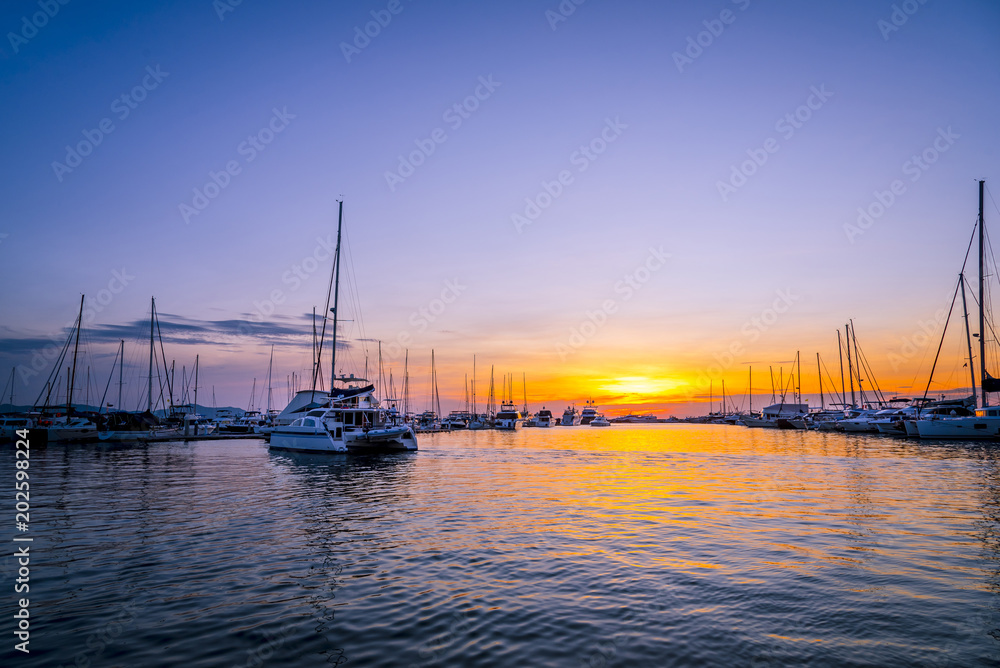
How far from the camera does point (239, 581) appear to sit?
10336 mm

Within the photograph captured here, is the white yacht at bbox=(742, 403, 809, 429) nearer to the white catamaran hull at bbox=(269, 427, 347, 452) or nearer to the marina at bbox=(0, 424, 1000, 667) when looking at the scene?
the marina at bbox=(0, 424, 1000, 667)

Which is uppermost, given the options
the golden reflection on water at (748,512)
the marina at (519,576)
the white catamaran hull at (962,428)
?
the white catamaran hull at (962,428)

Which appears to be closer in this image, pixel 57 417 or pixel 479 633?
pixel 479 633

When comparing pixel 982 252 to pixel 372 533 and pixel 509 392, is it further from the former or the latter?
pixel 509 392

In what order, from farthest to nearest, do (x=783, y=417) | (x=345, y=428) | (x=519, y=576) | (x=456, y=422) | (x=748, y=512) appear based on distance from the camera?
1. (x=456, y=422)
2. (x=783, y=417)
3. (x=345, y=428)
4. (x=748, y=512)
5. (x=519, y=576)

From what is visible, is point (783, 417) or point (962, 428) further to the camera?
point (783, 417)

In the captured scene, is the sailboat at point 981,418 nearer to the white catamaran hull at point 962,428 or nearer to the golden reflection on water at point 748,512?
the white catamaran hull at point 962,428

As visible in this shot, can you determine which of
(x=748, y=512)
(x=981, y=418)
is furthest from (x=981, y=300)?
(x=748, y=512)

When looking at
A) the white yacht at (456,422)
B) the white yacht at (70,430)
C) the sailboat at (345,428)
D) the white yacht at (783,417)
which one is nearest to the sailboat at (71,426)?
the white yacht at (70,430)

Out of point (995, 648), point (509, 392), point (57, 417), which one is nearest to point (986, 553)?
point (995, 648)

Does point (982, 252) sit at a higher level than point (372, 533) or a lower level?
higher

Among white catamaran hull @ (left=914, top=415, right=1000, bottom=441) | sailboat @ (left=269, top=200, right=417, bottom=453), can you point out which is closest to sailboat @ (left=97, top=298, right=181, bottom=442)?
sailboat @ (left=269, top=200, right=417, bottom=453)

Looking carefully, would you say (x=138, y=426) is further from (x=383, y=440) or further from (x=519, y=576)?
(x=519, y=576)

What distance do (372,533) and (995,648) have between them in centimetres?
1307
